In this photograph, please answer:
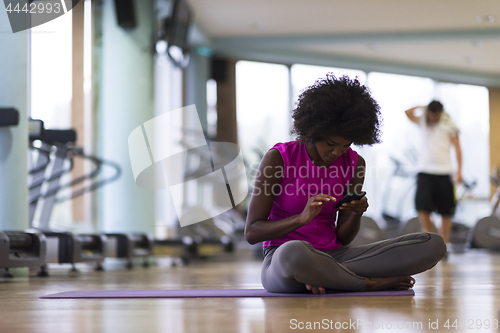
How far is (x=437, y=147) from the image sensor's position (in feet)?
15.0

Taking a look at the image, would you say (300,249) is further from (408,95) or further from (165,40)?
(408,95)

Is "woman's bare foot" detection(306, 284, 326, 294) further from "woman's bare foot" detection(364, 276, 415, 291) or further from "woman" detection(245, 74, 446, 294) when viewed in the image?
"woman's bare foot" detection(364, 276, 415, 291)

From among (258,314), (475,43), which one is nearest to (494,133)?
(475,43)

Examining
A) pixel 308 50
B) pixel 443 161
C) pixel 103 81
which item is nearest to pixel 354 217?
pixel 443 161

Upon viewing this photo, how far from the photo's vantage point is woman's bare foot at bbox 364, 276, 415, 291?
185 centimetres

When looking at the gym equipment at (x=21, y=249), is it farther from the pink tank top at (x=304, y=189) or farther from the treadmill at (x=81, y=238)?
the pink tank top at (x=304, y=189)

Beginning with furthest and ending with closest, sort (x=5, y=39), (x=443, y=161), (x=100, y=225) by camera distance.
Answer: (x=100, y=225)
(x=443, y=161)
(x=5, y=39)

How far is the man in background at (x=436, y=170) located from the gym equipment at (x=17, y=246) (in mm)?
2843

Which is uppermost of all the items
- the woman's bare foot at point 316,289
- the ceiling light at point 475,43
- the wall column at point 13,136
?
the ceiling light at point 475,43

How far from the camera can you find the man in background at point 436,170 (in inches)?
178

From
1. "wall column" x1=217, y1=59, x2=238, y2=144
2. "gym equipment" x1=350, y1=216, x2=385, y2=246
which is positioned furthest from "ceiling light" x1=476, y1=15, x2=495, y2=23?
"wall column" x1=217, y1=59, x2=238, y2=144

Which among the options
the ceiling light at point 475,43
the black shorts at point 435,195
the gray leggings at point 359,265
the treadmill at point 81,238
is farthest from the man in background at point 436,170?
the ceiling light at point 475,43

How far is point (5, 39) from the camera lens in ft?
10.2

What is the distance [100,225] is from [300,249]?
3.67 metres
